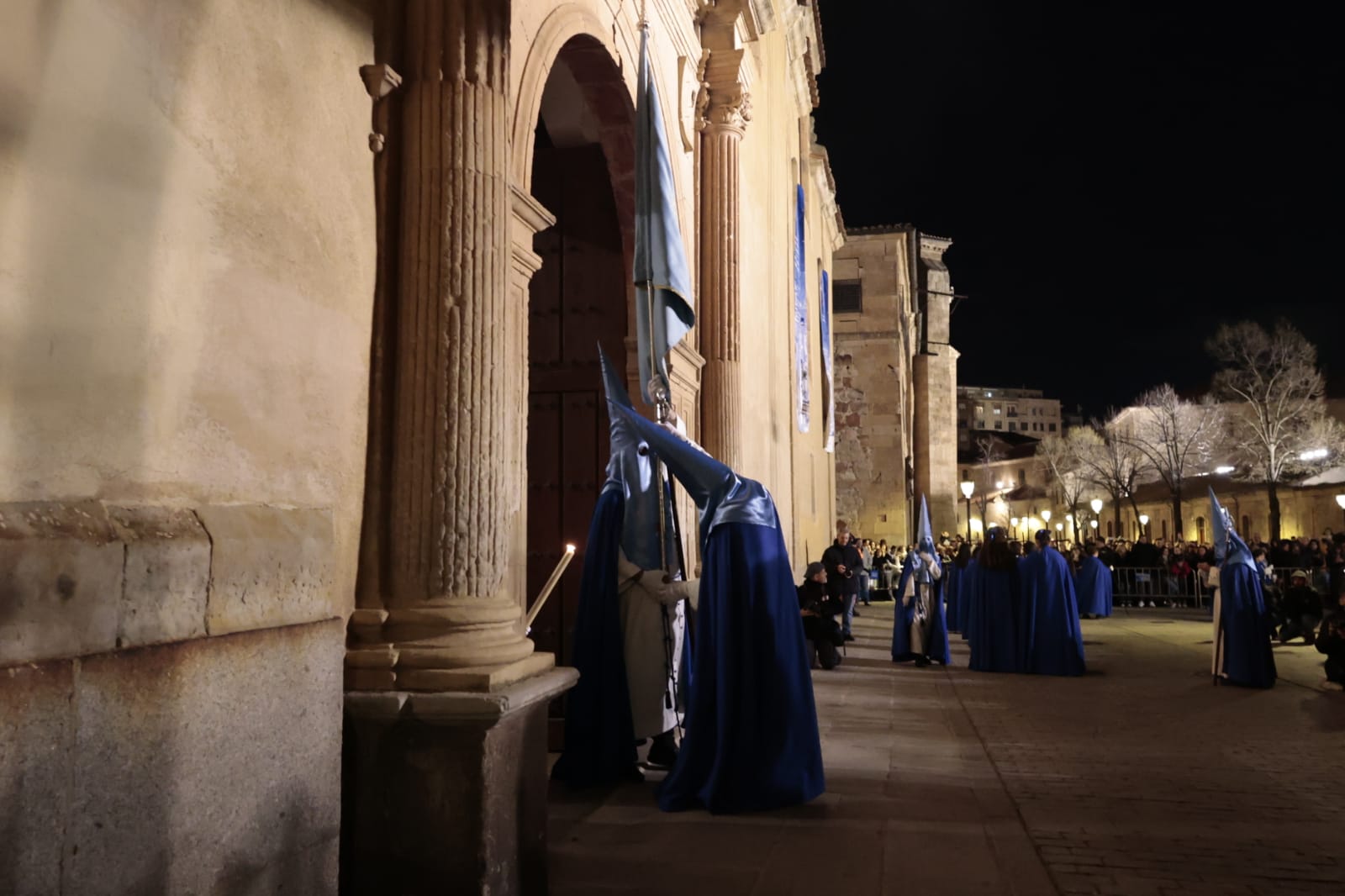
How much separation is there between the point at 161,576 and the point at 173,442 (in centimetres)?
42

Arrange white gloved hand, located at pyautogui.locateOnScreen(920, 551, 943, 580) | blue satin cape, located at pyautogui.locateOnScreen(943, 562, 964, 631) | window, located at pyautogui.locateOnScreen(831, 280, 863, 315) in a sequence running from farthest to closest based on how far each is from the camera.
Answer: window, located at pyautogui.locateOnScreen(831, 280, 863, 315) → blue satin cape, located at pyautogui.locateOnScreen(943, 562, 964, 631) → white gloved hand, located at pyautogui.locateOnScreen(920, 551, 943, 580)

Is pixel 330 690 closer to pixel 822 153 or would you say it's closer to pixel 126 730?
pixel 126 730

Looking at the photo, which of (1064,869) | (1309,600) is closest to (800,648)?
(1064,869)

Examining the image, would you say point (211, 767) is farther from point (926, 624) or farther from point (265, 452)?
point (926, 624)

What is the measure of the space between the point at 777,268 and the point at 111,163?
1362 centimetres

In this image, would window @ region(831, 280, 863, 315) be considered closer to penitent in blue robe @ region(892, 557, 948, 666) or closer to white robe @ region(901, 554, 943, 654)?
penitent in blue robe @ region(892, 557, 948, 666)

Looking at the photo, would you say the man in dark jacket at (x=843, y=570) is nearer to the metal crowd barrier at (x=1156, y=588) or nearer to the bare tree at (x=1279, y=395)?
the metal crowd barrier at (x=1156, y=588)

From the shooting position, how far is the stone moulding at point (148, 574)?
7.22ft

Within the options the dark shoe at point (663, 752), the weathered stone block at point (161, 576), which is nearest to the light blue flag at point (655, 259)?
the dark shoe at point (663, 752)

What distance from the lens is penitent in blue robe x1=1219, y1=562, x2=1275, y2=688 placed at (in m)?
10.5

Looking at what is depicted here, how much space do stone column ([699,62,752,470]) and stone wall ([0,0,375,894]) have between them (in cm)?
664

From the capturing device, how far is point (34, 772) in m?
2.18

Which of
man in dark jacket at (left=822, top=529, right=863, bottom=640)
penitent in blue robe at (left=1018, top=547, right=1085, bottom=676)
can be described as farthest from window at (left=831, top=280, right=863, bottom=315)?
penitent in blue robe at (left=1018, top=547, right=1085, bottom=676)

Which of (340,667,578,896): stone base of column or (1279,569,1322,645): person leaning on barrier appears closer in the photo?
(340,667,578,896): stone base of column
